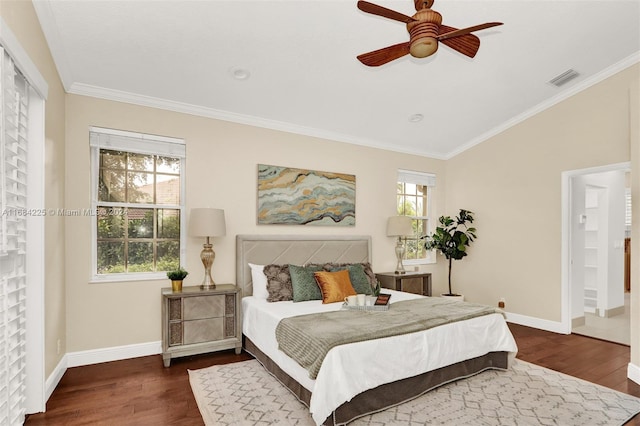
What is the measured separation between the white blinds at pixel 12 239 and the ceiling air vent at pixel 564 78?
508cm

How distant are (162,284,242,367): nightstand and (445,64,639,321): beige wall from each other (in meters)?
3.91

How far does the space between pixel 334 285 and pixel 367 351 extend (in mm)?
1388

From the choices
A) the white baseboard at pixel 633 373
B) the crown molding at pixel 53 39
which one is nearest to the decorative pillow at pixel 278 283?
the crown molding at pixel 53 39

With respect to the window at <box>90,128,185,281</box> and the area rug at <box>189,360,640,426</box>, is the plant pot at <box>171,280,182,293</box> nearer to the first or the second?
the window at <box>90,128,185,281</box>

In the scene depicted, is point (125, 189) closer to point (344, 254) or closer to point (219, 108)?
point (219, 108)

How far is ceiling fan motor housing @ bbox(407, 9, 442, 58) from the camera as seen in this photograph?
2.11 m

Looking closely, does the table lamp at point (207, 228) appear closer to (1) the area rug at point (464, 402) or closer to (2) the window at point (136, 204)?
(2) the window at point (136, 204)

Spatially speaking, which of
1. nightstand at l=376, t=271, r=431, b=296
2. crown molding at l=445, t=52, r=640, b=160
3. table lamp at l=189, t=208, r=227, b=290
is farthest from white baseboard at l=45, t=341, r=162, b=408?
crown molding at l=445, t=52, r=640, b=160

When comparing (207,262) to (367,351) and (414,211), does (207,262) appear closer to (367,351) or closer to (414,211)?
(367,351)

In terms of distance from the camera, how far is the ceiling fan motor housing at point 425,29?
2107 mm

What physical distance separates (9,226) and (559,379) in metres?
4.38

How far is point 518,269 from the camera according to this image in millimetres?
5219

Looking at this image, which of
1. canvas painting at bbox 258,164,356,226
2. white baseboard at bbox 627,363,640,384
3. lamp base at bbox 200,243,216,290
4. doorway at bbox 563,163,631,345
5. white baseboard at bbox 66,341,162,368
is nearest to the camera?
white baseboard at bbox 627,363,640,384

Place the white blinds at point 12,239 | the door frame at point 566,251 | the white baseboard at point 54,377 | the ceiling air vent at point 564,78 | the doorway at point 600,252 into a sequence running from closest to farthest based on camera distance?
the white blinds at point 12,239, the white baseboard at point 54,377, the ceiling air vent at point 564,78, the door frame at point 566,251, the doorway at point 600,252
